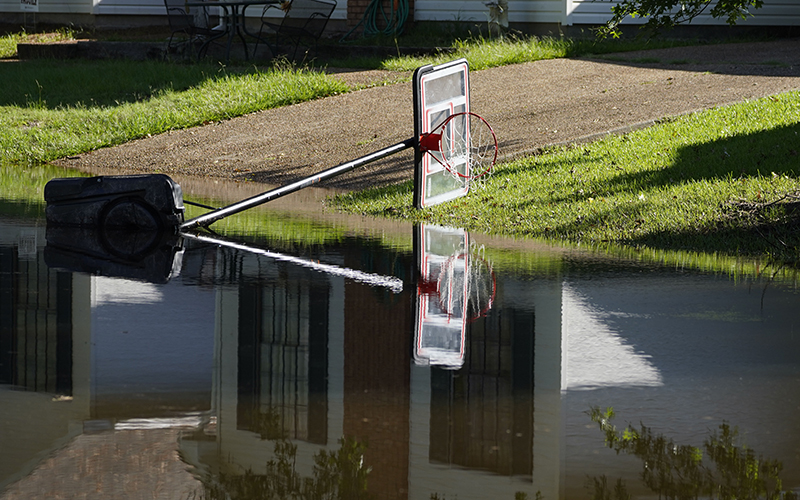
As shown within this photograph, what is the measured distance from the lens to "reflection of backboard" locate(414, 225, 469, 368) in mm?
4945

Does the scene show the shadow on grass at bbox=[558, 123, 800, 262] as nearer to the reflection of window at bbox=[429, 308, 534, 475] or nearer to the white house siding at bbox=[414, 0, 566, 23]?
the reflection of window at bbox=[429, 308, 534, 475]

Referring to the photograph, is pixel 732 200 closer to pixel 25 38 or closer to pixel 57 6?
pixel 25 38

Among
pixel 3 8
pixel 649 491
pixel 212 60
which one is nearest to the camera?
pixel 649 491

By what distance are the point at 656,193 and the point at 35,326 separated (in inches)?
221

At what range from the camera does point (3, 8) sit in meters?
24.5

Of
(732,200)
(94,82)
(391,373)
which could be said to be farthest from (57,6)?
(391,373)

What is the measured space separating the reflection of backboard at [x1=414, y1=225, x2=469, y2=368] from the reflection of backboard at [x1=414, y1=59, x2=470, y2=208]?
0.58 m

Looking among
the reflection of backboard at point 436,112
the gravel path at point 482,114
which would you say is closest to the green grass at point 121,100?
the gravel path at point 482,114

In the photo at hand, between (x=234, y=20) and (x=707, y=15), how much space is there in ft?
30.4

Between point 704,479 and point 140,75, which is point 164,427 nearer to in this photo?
point 704,479

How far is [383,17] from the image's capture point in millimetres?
20391

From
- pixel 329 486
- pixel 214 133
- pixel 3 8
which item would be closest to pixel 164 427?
pixel 329 486

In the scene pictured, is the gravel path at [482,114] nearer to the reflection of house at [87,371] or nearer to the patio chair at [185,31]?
the patio chair at [185,31]

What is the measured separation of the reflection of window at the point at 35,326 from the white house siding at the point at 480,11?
47.5ft
